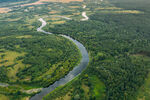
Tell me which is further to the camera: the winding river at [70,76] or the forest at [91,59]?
the forest at [91,59]

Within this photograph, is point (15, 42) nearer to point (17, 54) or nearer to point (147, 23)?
point (17, 54)

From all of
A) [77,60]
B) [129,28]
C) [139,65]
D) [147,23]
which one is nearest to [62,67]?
[77,60]

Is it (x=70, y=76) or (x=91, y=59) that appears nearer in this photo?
(x=70, y=76)

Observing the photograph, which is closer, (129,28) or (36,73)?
(36,73)

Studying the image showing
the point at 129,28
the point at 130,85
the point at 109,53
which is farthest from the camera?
the point at 129,28

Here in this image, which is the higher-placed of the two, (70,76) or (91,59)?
(91,59)

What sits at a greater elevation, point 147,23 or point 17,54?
point 147,23

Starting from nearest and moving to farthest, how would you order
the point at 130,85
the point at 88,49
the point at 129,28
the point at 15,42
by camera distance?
the point at 130,85
the point at 88,49
the point at 15,42
the point at 129,28

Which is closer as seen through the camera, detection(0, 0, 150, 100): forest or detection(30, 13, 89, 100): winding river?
detection(30, 13, 89, 100): winding river

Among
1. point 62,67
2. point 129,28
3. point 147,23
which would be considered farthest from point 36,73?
point 147,23
